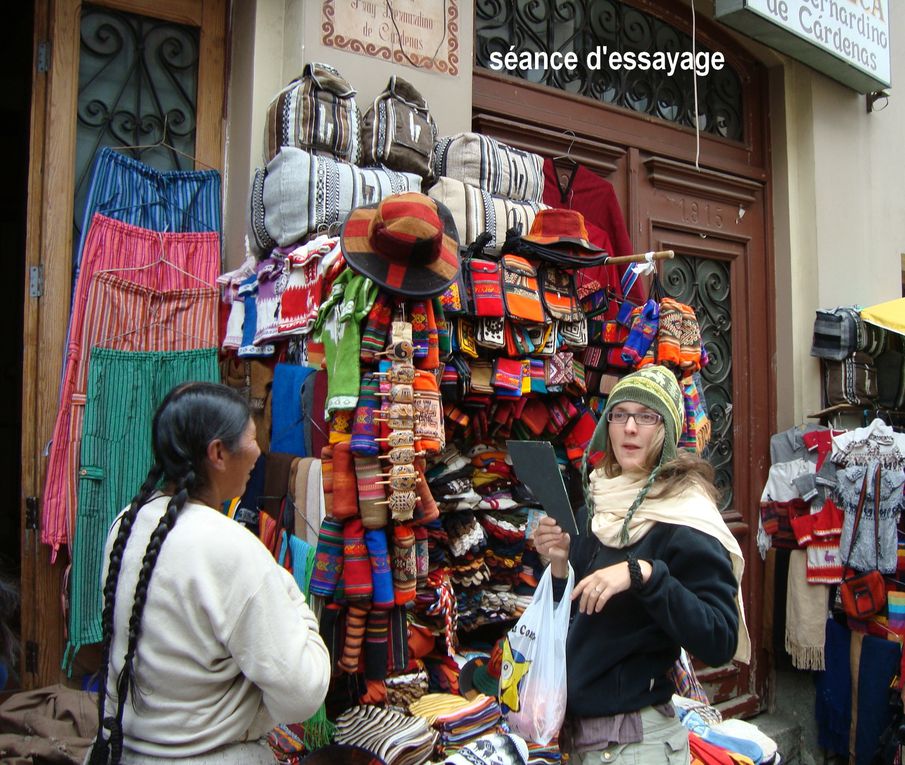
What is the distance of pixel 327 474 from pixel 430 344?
1.93ft

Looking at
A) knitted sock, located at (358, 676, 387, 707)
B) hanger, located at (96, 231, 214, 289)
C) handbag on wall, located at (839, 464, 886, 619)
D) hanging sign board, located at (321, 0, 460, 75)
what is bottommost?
knitted sock, located at (358, 676, 387, 707)

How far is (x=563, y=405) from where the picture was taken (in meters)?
3.62

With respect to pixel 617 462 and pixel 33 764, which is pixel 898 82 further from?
pixel 33 764

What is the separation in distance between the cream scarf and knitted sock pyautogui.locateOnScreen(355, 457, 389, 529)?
2.78 ft

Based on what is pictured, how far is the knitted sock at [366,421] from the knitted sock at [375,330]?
0.26ft

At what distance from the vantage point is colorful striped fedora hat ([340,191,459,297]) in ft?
8.79

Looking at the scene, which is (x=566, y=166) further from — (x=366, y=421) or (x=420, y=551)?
(x=420, y=551)

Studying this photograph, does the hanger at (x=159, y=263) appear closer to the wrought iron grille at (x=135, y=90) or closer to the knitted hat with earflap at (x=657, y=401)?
the wrought iron grille at (x=135, y=90)

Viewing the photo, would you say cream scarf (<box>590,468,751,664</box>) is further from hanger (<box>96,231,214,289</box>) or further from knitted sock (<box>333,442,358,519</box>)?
hanger (<box>96,231,214,289</box>)

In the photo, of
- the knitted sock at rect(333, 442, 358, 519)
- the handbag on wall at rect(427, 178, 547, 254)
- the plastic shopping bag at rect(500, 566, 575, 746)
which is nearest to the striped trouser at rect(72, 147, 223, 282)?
the handbag on wall at rect(427, 178, 547, 254)

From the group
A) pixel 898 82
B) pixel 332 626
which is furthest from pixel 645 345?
pixel 898 82

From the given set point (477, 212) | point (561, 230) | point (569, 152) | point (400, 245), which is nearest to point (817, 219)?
point (569, 152)

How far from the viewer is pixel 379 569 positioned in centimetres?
270

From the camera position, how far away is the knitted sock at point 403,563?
2.76 metres
